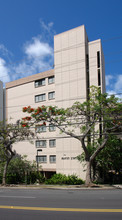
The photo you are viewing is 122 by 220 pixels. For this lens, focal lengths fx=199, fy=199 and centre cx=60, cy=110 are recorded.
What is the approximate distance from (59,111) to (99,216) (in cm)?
1279

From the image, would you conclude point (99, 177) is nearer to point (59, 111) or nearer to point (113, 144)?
point (113, 144)

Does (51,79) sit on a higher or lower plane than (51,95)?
higher

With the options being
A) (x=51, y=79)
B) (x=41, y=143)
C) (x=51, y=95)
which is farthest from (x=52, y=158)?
(x=51, y=79)

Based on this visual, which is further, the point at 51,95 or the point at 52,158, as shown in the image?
the point at 51,95

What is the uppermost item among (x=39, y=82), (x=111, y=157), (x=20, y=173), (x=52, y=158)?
(x=39, y=82)

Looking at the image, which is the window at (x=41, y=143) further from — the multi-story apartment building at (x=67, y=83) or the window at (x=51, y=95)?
the window at (x=51, y=95)

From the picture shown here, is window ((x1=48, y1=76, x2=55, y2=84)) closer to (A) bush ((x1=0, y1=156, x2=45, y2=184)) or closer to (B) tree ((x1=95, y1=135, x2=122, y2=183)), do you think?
(A) bush ((x1=0, y1=156, x2=45, y2=184))

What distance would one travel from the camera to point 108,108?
65.0 feet

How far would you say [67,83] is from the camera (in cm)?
2928

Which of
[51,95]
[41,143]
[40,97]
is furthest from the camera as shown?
[40,97]

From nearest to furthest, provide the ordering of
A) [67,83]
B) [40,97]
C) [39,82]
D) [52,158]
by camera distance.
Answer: [67,83]
[52,158]
[40,97]
[39,82]

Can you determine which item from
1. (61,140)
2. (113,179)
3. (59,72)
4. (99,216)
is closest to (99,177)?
(113,179)

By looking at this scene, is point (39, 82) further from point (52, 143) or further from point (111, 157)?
point (111, 157)

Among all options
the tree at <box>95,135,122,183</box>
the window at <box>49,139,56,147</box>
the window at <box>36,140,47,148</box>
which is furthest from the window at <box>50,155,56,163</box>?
the tree at <box>95,135,122,183</box>
